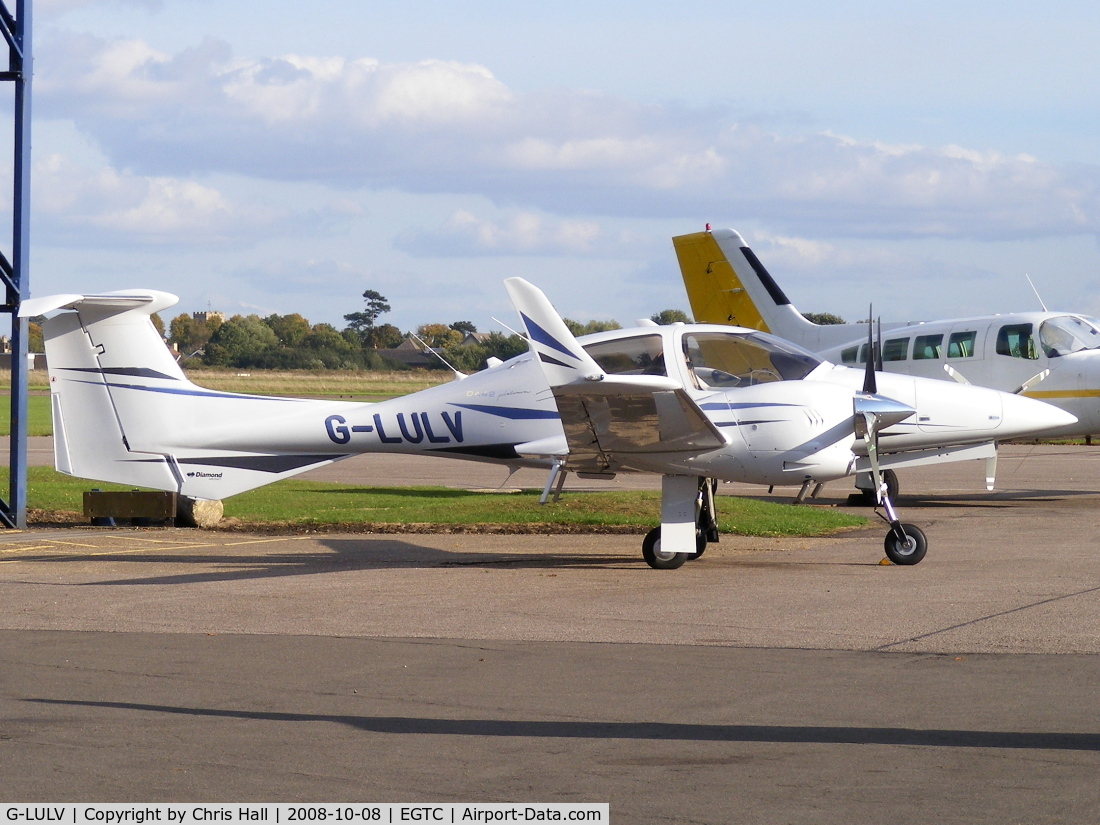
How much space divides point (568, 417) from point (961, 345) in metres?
10.7

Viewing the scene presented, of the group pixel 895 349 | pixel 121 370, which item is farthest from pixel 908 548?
pixel 895 349

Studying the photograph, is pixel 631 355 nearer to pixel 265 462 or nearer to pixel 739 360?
pixel 739 360

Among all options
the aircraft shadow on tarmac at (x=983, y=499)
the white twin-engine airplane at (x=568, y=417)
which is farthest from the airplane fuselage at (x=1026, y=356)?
the white twin-engine airplane at (x=568, y=417)

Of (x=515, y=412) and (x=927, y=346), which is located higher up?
(x=927, y=346)

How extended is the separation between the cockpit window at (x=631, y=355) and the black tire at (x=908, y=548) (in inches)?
105

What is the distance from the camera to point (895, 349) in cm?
2031

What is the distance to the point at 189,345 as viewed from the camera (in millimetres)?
115250

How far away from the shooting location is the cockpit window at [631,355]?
39.2 feet

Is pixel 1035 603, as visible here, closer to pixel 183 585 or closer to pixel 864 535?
pixel 864 535

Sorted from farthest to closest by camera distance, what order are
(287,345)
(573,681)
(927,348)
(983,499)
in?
(287,345)
(927,348)
(983,499)
(573,681)

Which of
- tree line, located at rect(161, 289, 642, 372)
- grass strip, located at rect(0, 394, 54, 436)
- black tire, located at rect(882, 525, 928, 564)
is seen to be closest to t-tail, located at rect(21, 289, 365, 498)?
black tire, located at rect(882, 525, 928, 564)

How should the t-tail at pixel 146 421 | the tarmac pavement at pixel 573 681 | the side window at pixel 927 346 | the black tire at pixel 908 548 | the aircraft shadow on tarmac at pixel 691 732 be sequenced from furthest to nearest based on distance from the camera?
the side window at pixel 927 346, the t-tail at pixel 146 421, the black tire at pixel 908 548, the aircraft shadow on tarmac at pixel 691 732, the tarmac pavement at pixel 573 681

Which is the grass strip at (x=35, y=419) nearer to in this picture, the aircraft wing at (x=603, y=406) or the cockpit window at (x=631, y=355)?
the cockpit window at (x=631, y=355)

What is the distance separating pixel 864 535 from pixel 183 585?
777 centimetres
